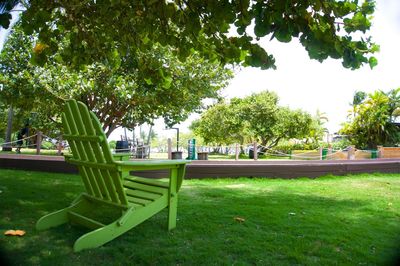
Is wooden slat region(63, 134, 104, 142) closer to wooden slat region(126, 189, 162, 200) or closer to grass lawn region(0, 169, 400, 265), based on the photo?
wooden slat region(126, 189, 162, 200)

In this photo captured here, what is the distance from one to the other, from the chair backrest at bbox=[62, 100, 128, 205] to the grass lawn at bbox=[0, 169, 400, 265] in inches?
16.1

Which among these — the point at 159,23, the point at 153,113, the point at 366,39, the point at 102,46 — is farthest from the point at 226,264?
the point at 153,113

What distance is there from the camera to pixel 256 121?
28594mm

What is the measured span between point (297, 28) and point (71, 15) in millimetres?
3216

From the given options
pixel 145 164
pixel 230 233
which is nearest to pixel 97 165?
pixel 145 164

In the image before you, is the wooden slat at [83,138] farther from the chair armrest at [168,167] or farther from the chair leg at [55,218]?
the chair leg at [55,218]

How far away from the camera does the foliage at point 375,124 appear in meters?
23.4

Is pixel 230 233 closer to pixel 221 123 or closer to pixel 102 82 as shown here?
pixel 102 82

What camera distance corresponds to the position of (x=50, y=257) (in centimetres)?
227

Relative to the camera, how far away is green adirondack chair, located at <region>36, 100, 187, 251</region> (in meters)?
2.50

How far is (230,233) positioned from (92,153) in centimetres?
146

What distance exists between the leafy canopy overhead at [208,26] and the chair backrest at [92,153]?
152 cm

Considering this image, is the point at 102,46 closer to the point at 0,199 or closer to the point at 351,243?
the point at 0,199

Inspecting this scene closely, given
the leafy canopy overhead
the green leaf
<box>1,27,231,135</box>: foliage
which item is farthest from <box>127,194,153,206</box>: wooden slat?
<box>1,27,231,135</box>: foliage
